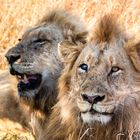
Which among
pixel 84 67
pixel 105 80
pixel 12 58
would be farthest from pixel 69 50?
pixel 12 58

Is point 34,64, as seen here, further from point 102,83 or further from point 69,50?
point 102,83

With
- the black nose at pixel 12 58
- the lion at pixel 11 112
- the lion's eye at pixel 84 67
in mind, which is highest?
the lion's eye at pixel 84 67

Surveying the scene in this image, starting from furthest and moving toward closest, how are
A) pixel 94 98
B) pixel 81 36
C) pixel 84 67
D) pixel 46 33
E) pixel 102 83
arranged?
pixel 46 33 → pixel 81 36 → pixel 84 67 → pixel 102 83 → pixel 94 98

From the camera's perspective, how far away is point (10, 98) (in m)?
6.71

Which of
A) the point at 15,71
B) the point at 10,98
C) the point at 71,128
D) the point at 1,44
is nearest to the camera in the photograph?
the point at 71,128

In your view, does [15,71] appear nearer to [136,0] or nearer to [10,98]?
[10,98]

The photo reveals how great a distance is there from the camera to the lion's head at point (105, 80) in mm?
4836

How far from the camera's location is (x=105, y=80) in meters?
4.89

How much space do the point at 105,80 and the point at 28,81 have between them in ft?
4.10

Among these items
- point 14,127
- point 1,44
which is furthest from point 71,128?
point 1,44

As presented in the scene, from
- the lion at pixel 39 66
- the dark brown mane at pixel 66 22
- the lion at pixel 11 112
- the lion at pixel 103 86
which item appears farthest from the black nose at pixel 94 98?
the lion at pixel 11 112

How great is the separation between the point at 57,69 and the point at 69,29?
0.37 m

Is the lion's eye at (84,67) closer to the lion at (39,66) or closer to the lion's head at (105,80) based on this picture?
the lion's head at (105,80)

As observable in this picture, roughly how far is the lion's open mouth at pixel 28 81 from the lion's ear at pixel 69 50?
2.15 ft
